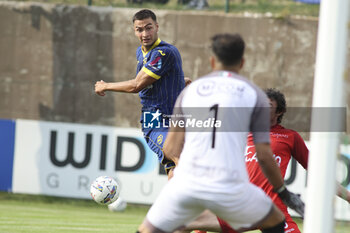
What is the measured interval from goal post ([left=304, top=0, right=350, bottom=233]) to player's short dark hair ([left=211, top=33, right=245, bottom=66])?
2.00ft

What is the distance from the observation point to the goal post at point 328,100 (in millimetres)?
4562

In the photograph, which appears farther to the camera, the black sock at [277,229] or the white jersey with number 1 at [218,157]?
the black sock at [277,229]

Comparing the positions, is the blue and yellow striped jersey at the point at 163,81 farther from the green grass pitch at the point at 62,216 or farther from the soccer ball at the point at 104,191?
the green grass pitch at the point at 62,216

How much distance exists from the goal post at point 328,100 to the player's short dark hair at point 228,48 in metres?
0.61

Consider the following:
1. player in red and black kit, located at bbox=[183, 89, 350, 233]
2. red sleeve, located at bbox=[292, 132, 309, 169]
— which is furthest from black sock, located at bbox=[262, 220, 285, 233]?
red sleeve, located at bbox=[292, 132, 309, 169]

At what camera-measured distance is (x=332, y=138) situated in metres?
4.59

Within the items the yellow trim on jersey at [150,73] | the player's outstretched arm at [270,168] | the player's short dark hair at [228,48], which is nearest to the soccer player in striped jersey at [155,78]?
the yellow trim on jersey at [150,73]

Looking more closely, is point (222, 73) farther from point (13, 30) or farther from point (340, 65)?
point (13, 30)

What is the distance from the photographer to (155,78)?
731cm

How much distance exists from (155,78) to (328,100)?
3061mm

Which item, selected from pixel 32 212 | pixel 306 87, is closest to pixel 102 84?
pixel 32 212

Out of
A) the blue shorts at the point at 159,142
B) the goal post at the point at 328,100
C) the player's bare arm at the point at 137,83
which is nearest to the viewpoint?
the goal post at the point at 328,100

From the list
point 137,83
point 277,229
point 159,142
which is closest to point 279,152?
point 159,142

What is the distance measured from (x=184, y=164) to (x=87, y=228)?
5940 mm
